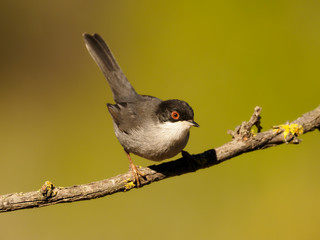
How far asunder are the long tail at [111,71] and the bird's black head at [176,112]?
0.71 meters

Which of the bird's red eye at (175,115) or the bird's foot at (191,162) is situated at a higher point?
the bird's red eye at (175,115)

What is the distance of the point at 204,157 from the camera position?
3.38m

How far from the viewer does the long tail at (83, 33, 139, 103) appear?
414 centimetres

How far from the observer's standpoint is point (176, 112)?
10.8 feet

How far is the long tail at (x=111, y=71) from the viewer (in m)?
4.14

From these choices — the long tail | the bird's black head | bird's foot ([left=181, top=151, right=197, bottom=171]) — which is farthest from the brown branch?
the long tail

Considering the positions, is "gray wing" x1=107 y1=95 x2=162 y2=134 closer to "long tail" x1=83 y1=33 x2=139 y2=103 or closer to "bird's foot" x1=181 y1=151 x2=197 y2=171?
"long tail" x1=83 y1=33 x2=139 y2=103

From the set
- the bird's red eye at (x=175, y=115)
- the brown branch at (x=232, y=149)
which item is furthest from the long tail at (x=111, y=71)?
the brown branch at (x=232, y=149)

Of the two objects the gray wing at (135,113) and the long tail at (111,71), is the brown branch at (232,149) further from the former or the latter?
the long tail at (111,71)

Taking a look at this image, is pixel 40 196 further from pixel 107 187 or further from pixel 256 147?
pixel 256 147

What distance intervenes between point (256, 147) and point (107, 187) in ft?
4.26

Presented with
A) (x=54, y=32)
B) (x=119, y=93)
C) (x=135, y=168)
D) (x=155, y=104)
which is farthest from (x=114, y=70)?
(x=54, y=32)

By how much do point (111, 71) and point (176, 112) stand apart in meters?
1.26

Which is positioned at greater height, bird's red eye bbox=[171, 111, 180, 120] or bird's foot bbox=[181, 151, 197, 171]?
bird's red eye bbox=[171, 111, 180, 120]
